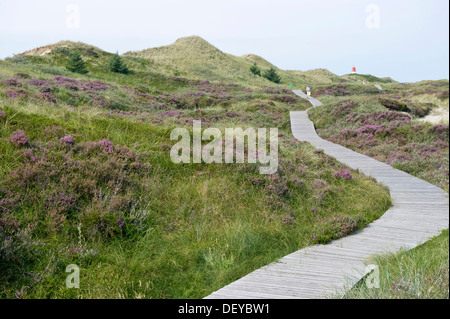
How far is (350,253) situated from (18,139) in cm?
685

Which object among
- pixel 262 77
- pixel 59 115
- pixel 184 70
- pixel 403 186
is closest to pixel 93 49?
pixel 184 70

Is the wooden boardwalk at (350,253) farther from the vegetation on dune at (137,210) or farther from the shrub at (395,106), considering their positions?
the shrub at (395,106)

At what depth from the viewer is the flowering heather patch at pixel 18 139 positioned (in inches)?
283

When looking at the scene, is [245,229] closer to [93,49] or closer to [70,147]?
[70,147]

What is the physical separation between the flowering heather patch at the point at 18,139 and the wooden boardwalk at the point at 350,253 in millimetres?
5313

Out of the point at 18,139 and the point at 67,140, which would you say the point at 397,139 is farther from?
the point at 18,139

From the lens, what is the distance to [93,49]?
52.4 meters

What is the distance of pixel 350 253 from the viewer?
5.85 meters

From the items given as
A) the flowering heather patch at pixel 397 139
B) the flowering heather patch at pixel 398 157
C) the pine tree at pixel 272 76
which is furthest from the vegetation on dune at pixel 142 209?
the pine tree at pixel 272 76

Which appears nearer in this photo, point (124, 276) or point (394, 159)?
point (124, 276)

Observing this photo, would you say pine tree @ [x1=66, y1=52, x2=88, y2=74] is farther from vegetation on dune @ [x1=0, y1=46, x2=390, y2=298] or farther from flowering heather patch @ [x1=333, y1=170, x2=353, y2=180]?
flowering heather patch @ [x1=333, y1=170, x2=353, y2=180]

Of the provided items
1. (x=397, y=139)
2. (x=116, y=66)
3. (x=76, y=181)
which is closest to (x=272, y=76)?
(x=116, y=66)

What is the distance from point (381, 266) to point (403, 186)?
6.44 m
